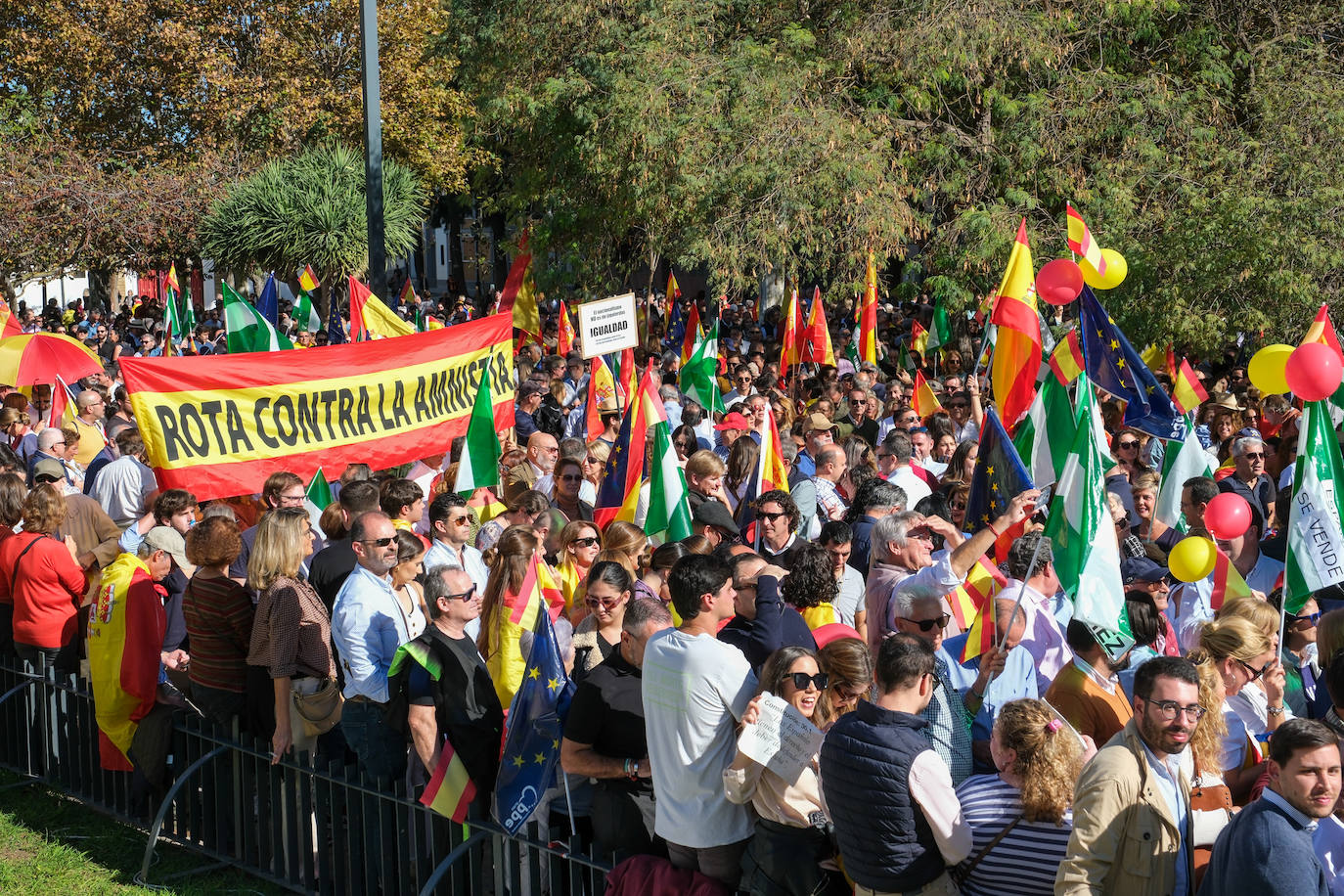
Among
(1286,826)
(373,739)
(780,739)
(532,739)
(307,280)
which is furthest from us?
(307,280)

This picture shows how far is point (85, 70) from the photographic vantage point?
32.0 meters

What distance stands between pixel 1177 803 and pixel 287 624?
375 centimetres

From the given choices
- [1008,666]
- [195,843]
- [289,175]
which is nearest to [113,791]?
[195,843]

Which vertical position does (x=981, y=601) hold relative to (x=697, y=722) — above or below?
below

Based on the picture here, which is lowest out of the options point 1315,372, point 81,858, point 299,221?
point 81,858

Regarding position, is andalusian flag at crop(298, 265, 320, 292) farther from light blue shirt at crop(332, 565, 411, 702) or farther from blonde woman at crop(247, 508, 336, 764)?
light blue shirt at crop(332, 565, 411, 702)

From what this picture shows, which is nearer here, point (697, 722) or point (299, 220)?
point (697, 722)

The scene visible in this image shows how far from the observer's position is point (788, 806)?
4578mm

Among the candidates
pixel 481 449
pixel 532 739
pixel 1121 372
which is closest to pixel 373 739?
pixel 532 739

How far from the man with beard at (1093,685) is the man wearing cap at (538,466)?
5164mm

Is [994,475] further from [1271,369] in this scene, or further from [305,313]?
[305,313]

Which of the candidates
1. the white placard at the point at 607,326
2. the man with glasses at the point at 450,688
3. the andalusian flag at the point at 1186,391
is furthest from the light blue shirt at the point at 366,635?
the andalusian flag at the point at 1186,391

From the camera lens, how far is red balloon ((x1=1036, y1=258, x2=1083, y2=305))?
9062mm

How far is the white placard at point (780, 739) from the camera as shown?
4.47m
